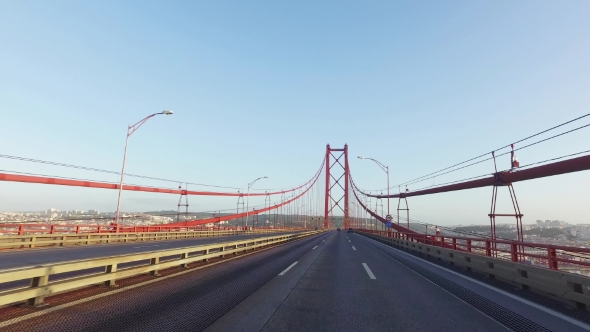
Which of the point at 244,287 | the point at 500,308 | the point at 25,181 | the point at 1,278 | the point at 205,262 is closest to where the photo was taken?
the point at 1,278

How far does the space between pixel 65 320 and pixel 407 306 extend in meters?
6.42

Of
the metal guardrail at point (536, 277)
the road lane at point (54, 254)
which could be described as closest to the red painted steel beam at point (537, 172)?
the metal guardrail at point (536, 277)

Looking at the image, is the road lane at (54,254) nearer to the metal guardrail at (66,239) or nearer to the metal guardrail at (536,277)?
the metal guardrail at (66,239)

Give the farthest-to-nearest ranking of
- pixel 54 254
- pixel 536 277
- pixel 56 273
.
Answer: pixel 54 254 → pixel 536 277 → pixel 56 273

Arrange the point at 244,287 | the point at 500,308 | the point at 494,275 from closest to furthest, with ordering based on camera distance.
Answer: the point at 500,308, the point at 244,287, the point at 494,275

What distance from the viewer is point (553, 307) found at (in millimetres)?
6906

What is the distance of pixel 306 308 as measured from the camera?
21.5 ft

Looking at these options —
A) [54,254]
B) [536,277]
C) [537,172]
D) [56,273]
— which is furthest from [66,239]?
[537,172]

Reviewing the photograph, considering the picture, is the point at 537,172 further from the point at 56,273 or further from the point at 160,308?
the point at 56,273

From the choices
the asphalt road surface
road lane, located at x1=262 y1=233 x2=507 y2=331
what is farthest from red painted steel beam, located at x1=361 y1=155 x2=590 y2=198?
road lane, located at x1=262 y1=233 x2=507 y2=331

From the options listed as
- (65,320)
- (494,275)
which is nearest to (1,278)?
(65,320)

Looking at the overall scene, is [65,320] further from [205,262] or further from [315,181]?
[315,181]

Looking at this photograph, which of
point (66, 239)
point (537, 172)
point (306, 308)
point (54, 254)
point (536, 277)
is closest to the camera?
point (306, 308)

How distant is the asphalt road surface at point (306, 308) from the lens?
5.36 metres
